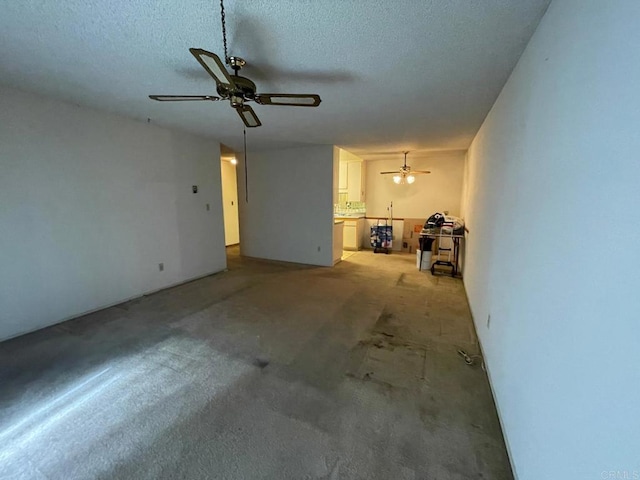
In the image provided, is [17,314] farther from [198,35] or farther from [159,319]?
[198,35]

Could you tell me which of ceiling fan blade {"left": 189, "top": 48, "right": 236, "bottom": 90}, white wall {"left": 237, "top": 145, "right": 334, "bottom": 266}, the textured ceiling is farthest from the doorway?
ceiling fan blade {"left": 189, "top": 48, "right": 236, "bottom": 90}

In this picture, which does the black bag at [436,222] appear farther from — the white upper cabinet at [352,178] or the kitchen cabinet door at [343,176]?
the kitchen cabinet door at [343,176]

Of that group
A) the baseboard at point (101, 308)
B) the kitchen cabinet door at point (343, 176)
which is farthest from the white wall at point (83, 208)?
the kitchen cabinet door at point (343, 176)

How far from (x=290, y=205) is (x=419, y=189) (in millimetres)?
3356

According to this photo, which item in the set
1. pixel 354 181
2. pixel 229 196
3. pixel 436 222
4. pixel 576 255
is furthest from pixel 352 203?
pixel 576 255

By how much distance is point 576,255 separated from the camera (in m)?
0.94

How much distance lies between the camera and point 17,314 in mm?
2656

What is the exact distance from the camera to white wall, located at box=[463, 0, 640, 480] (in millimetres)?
703

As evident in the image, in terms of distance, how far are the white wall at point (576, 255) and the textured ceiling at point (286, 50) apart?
46cm

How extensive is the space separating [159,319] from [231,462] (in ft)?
7.11

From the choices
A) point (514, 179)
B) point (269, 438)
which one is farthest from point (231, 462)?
point (514, 179)

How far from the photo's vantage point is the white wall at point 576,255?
0.70 meters

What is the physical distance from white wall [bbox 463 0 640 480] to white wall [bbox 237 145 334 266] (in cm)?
378

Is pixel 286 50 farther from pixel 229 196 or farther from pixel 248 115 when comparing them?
pixel 229 196
